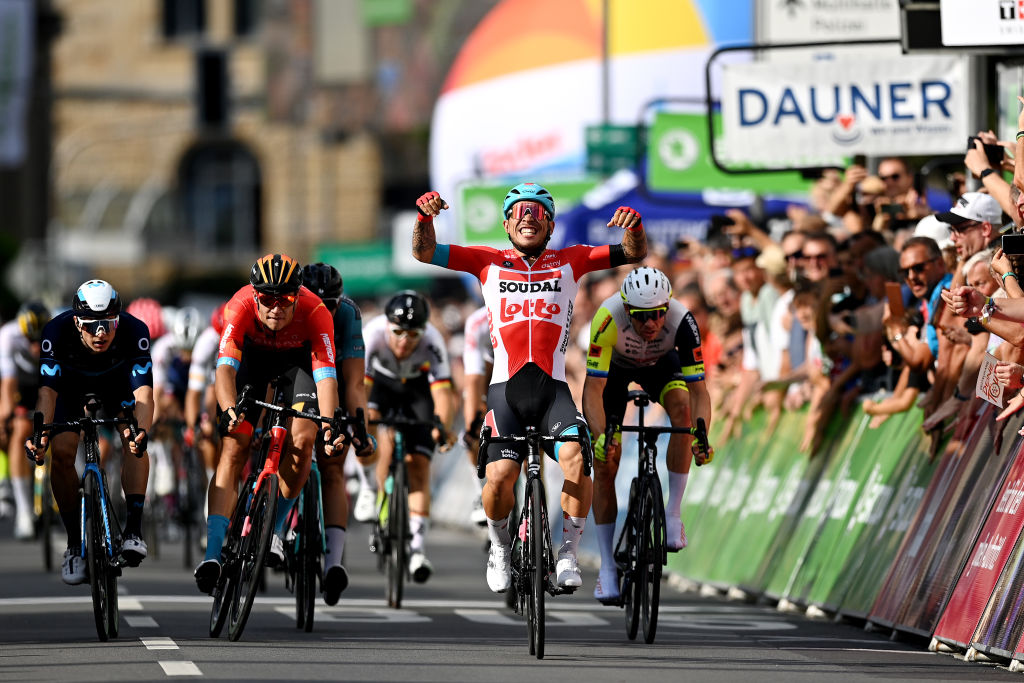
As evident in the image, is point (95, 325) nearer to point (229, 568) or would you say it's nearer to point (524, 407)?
point (229, 568)

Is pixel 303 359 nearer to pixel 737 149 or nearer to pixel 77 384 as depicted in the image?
pixel 77 384

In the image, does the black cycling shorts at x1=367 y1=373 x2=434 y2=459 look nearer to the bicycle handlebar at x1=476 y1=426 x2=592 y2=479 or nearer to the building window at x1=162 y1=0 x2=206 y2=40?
the bicycle handlebar at x1=476 y1=426 x2=592 y2=479

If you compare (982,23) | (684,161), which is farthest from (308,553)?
(684,161)

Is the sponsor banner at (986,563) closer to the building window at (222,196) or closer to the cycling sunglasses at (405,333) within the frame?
the cycling sunglasses at (405,333)

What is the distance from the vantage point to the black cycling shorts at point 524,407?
11781mm

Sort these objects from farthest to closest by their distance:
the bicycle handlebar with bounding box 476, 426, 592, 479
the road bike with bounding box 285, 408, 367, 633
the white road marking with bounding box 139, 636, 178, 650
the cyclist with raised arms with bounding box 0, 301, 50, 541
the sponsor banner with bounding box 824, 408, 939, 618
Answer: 1. the cyclist with raised arms with bounding box 0, 301, 50, 541
2. the sponsor banner with bounding box 824, 408, 939, 618
3. the road bike with bounding box 285, 408, 367, 633
4. the white road marking with bounding box 139, 636, 178, 650
5. the bicycle handlebar with bounding box 476, 426, 592, 479

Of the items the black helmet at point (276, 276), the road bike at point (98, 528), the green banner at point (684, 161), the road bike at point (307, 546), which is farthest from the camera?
the green banner at point (684, 161)

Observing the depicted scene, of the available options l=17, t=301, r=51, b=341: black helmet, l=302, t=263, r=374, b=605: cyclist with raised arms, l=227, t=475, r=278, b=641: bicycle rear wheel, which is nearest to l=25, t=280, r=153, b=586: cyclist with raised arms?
l=227, t=475, r=278, b=641: bicycle rear wheel

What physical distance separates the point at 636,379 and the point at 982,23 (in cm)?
296

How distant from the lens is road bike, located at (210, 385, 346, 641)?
1207 centimetres

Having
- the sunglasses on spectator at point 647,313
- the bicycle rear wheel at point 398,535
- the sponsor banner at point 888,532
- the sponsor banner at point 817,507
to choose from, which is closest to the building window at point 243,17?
the bicycle rear wheel at point 398,535

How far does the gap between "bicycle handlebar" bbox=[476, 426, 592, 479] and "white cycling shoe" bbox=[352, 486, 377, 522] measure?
A: 13.3 feet

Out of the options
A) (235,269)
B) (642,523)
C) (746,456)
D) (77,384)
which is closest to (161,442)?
(746,456)

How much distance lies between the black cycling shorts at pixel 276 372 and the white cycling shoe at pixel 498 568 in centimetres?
151
